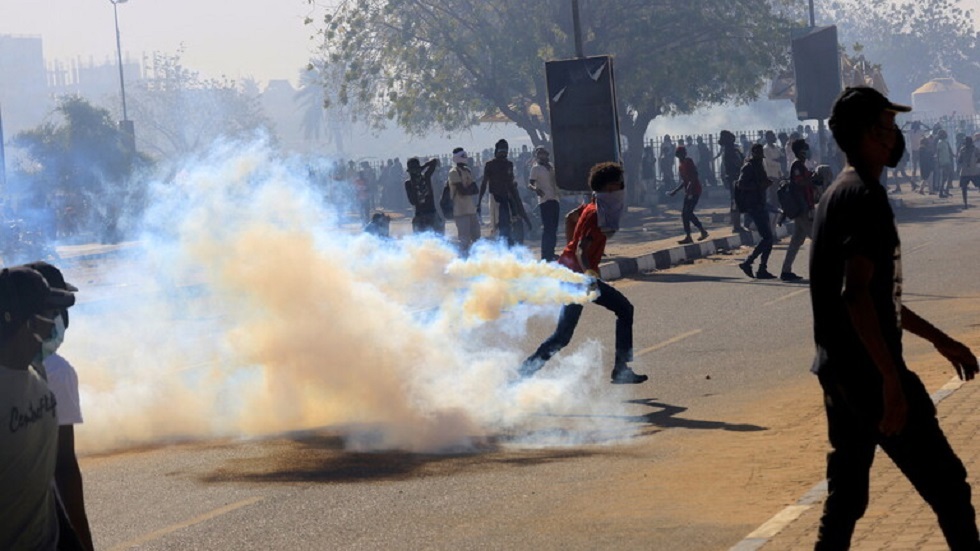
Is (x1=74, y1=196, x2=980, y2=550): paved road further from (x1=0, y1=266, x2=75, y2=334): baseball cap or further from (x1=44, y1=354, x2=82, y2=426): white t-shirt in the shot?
(x1=0, y1=266, x2=75, y2=334): baseball cap

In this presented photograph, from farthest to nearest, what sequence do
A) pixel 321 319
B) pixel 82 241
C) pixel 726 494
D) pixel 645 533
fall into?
A: pixel 82 241 → pixel 321 319 → pixel 726 494 → pixel 645 533

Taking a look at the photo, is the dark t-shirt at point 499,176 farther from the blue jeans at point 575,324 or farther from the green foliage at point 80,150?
the green foliage at point 80,150

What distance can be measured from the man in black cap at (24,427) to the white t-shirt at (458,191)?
17.8 meters

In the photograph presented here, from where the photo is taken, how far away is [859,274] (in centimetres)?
507

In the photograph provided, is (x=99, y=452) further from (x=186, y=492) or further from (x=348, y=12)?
(x=348, y=12)

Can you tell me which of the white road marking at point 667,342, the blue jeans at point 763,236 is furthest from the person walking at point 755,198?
the white road marking at point 667,342

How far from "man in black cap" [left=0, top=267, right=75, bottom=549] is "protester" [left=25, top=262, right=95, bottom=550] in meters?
0.58

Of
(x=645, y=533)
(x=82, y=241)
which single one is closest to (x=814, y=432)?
(x=645, y=533)

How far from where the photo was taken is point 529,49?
4453cm

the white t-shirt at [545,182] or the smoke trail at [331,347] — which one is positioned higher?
the white t-shirt at [545,182]

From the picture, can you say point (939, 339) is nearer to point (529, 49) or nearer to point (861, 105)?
point (861, 105)

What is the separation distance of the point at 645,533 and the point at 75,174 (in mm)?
55125

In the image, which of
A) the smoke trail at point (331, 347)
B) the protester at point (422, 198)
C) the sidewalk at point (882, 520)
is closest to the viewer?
the sidewalk at point (882, 520)

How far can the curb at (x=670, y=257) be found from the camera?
951 inches
